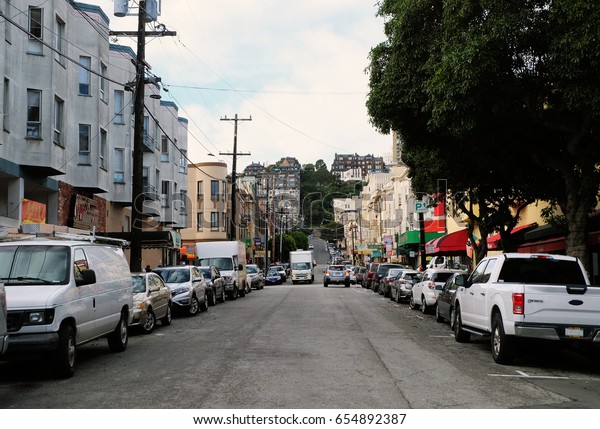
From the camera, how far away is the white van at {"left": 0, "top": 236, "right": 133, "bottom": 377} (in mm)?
9617

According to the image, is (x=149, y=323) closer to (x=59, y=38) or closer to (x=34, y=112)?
(x=34, y=112)

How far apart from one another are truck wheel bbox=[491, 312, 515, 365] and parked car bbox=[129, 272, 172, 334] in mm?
8349

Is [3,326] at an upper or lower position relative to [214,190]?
lower

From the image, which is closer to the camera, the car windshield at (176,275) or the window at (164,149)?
the car windshield at (176,275)

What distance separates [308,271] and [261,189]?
249ft

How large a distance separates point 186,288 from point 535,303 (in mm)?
12929

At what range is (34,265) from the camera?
10.7 metres

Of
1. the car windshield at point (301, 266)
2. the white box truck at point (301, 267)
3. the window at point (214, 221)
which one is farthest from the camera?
the window at point (214, 221)

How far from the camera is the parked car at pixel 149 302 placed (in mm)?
16172

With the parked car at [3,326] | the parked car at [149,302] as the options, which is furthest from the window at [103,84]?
the parked car at [3,326]

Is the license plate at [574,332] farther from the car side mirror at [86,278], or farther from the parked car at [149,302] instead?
the parked car at [149,302]

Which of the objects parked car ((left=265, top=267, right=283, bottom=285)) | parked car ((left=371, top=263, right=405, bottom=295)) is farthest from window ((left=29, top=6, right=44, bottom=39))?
parked car ((left=265, top=267, right=283, bottom=285))

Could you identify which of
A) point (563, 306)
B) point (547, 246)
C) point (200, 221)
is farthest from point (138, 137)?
point (200, 221)

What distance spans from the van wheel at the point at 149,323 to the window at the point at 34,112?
10969 mm
